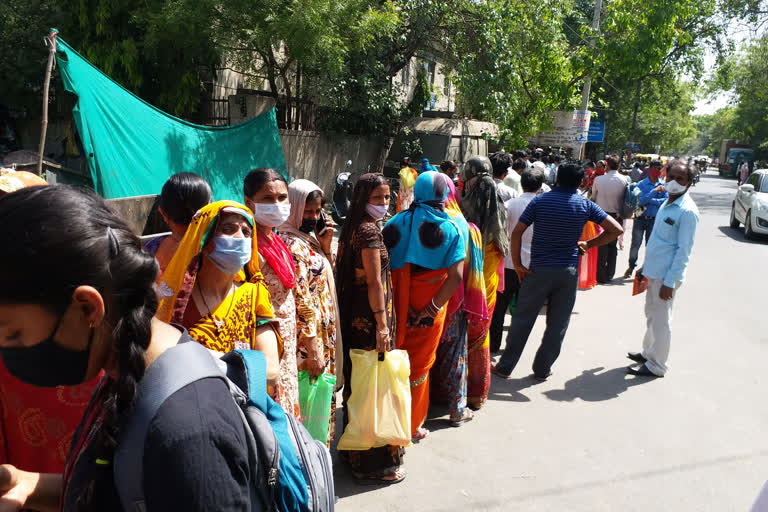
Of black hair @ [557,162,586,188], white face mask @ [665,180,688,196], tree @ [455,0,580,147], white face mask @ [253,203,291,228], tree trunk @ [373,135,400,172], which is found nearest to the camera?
white face mask @ [253,203,291,228]

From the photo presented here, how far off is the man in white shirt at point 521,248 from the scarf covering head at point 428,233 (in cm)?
184

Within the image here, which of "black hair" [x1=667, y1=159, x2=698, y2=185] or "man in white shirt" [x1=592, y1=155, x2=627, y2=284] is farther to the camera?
"man in white shirt" [x1=592, y1=155, x2=627, y2=284]

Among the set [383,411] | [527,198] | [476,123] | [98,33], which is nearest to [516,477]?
[383,411]

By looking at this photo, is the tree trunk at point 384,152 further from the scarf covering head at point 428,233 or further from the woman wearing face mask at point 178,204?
the woman wearing face mask at point 178,204

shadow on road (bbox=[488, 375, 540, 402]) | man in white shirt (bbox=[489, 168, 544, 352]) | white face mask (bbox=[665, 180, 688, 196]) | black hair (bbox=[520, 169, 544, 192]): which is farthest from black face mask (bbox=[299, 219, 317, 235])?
white face mask (bbox=[665, 180, 688, 196])

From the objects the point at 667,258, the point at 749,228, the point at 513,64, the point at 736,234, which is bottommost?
the point at 736,234

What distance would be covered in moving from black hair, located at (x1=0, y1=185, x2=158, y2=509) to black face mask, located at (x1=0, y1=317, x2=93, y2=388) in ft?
0.20

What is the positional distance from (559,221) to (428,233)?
1595mm

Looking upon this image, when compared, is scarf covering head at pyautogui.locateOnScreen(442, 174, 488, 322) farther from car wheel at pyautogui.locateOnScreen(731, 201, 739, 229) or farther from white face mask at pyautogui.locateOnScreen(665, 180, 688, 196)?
car wheel at pyautogui.locateOnScreen(731, 201, 739, 229)

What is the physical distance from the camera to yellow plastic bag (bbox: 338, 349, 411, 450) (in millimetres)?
3186

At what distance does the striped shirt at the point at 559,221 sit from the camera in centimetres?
461

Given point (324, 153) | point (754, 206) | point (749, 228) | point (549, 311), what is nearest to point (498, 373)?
point (549, 311)

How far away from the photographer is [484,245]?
464 centimetres

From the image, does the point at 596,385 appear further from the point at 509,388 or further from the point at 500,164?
the point at 500,164
